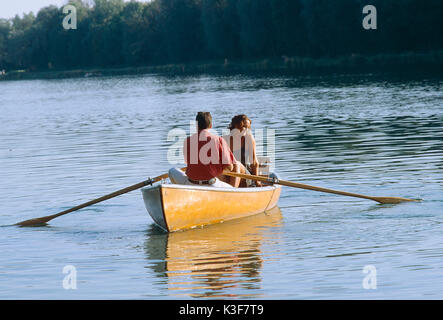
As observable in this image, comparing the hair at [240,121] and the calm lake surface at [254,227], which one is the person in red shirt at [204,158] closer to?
the hair at [240,121]

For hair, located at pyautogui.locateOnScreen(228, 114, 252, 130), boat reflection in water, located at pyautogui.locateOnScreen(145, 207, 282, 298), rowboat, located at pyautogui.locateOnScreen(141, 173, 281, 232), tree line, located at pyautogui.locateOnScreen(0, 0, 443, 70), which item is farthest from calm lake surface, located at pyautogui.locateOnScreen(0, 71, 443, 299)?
tree line, located at pyautogui.locateOnScreen(0, 0, 443, 70)

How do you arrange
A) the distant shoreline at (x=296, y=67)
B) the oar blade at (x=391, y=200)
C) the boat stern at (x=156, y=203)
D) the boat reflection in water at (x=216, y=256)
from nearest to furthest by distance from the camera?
the boat reflection in water at (x=216, y=256) → the boat stern at (x=156, y=203) → the oar blade at (x=391, y=200) → the distant shoreline at (x=296, y=67)

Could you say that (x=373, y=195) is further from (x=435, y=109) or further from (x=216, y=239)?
(x=435, y=109)

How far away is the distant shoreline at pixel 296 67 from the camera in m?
59.8

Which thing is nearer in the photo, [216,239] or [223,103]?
[216,239]

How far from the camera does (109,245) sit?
37.1 ft

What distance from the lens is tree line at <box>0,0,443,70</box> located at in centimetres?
6450

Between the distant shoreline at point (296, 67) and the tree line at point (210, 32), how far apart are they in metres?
1.10

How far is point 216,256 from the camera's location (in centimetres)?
1038

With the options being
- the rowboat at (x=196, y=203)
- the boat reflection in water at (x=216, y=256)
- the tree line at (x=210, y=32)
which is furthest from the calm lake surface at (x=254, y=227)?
the tree line at (x=210, y=32)

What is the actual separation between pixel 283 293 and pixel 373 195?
5967 mm

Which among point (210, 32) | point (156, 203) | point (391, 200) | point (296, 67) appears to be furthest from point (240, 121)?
point (210, 32)

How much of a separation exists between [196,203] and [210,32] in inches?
3422
